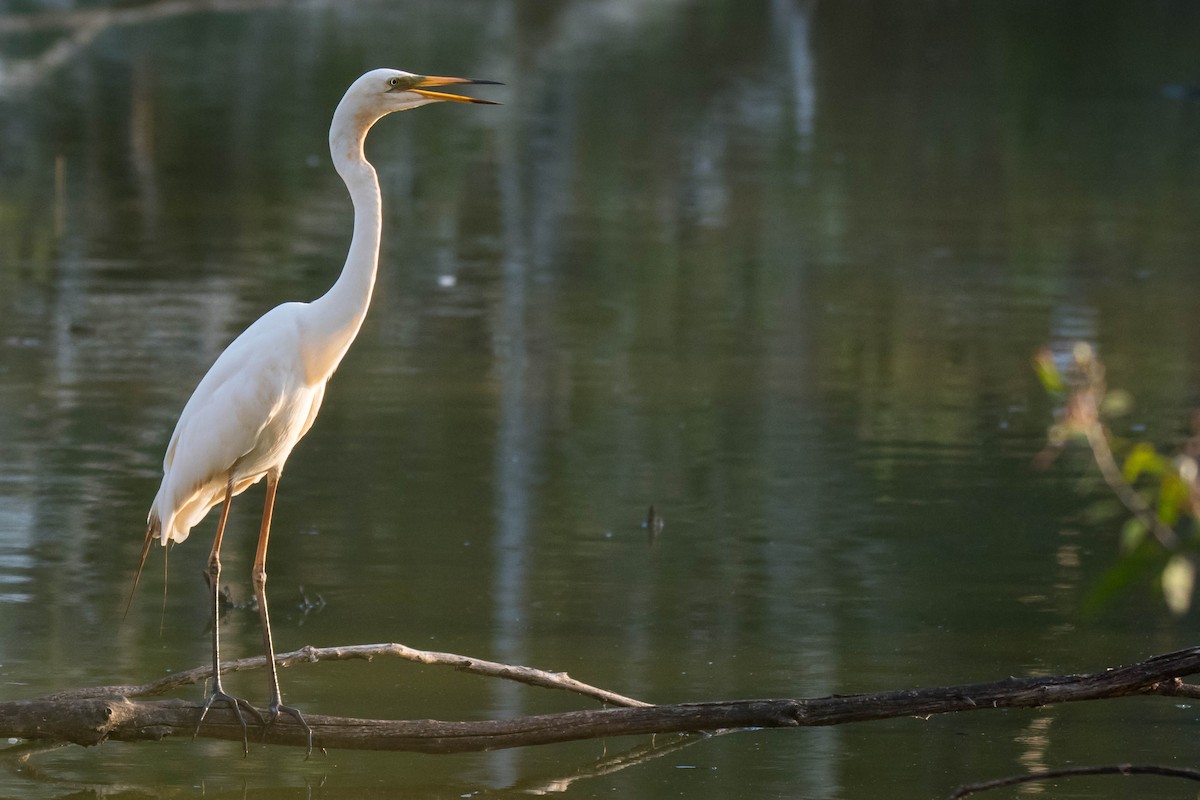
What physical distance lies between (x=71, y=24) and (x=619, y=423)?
23.5m

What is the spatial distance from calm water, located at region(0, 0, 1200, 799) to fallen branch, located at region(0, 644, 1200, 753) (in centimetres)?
20

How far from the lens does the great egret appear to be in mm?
5172

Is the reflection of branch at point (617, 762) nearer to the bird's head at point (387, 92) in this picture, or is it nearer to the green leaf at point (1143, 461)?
the bird's head at point (387, 92)

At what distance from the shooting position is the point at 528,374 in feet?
32.7

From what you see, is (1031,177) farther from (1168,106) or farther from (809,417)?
(809,417)

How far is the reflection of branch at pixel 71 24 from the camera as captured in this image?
83.9ft

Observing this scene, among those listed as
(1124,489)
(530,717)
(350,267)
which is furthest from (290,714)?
(1124,489)

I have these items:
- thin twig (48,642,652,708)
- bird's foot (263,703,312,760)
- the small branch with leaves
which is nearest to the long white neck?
thin twig (48,642,652,708)

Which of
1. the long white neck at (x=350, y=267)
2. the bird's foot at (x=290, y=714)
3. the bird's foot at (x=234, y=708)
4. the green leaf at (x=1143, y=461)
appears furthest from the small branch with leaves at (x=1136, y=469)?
the long white neck at (x=350, y=267)

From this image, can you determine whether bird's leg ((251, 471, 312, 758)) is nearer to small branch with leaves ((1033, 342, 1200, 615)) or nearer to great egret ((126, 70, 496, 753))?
great egret ((126, 70, 496, 753))

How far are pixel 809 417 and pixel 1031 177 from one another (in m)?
10.7

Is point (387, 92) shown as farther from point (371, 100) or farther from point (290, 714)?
point (290, 714)

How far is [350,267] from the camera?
521cm

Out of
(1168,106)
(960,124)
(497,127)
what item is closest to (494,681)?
(497,127)
